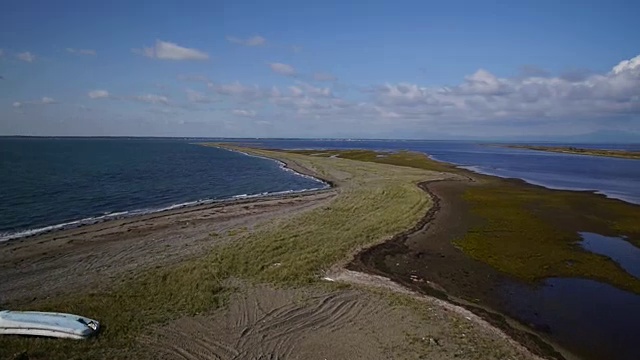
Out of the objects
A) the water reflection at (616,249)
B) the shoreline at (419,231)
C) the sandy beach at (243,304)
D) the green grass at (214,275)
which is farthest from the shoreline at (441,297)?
the water reflection at (616,249)

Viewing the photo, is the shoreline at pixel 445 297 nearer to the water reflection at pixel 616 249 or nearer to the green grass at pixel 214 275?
the green grass at pixel 214 275

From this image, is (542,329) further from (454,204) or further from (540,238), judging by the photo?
(454,204)

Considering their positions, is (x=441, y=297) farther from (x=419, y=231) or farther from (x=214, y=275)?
(x=419, y=231)

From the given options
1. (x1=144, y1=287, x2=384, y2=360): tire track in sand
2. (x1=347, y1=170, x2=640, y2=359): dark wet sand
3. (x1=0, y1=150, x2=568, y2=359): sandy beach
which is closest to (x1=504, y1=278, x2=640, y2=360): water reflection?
(x1=347, y1=170, x2=640, y2=359): dark wet sand

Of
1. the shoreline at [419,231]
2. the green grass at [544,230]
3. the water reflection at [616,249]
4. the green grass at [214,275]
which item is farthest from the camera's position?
the water reflection at [616,249]

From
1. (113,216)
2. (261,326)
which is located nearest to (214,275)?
(261,326)

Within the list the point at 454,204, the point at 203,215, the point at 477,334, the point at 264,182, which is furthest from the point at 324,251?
the point at 264,182

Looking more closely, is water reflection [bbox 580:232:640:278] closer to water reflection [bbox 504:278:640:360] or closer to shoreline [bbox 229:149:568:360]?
water reflection [bbox 504:278:640:360]
